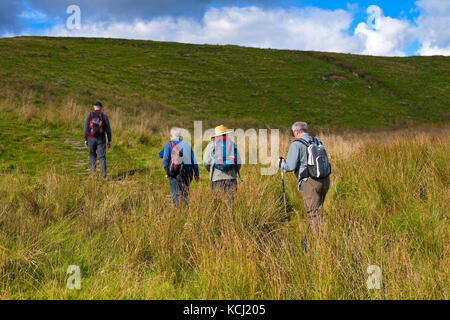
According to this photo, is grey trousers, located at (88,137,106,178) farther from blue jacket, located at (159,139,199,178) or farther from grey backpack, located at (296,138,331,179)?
grey backpack, located at (296,138,331,179)

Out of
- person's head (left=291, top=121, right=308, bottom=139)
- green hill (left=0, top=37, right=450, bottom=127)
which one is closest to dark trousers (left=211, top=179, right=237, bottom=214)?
person's head (left=291, top=121, right=308, bottom=139)

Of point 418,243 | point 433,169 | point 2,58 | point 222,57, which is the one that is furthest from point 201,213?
point 222,57

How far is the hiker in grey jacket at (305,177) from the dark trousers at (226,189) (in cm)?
112

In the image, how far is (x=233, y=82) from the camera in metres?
40.8

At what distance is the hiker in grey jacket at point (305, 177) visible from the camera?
4.19 meters

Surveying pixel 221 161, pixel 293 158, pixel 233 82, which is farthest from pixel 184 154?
pixel 233 82

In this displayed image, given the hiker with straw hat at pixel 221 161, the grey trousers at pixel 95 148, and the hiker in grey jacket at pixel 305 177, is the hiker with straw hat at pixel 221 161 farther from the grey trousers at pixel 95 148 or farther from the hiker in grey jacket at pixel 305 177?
the grey trousers at pixel 95 148

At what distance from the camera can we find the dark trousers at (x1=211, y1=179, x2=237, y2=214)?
4.93 m

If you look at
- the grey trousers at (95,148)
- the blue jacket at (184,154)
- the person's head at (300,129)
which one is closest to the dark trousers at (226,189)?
the blue jacket at (184,154)

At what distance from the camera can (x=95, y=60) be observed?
4109 centimetres

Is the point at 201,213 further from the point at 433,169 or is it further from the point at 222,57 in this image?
the point at 222,57

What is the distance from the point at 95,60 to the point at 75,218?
137ft
